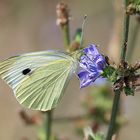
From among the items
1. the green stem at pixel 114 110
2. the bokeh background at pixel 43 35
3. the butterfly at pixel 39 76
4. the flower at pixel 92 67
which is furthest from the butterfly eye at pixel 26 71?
the bokeh background at pixel 43 35

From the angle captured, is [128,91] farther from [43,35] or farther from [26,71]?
[43,35]

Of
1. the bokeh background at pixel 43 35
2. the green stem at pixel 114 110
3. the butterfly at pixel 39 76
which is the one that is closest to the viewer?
the green stem at pixel 114 110

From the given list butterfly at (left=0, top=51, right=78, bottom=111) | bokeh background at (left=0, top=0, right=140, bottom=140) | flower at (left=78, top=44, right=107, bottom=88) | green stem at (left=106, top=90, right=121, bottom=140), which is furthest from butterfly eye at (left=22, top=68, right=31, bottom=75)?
bokeh background at (left=0, top=0, right=140, bottom=140)

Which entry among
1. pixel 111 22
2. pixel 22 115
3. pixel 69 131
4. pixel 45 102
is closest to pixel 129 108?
pixel 69 131

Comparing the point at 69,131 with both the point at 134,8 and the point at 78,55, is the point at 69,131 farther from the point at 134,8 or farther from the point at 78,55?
the point at 134,8

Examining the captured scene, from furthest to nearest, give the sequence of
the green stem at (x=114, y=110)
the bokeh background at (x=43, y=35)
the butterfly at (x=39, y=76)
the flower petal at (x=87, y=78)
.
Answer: the bokeh background at (x=43, y=35) < the butterfly at (x=39, y=76) < the flower petal at (x=87, y=78) < the green stem at (x=114, y=110)

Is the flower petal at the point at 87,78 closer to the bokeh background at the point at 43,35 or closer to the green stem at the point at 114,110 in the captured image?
the green stem at the point at 114,110

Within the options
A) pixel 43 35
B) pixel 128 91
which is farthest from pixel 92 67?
pixel 43 35

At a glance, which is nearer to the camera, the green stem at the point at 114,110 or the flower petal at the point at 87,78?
the green stem at the point at 114,110
